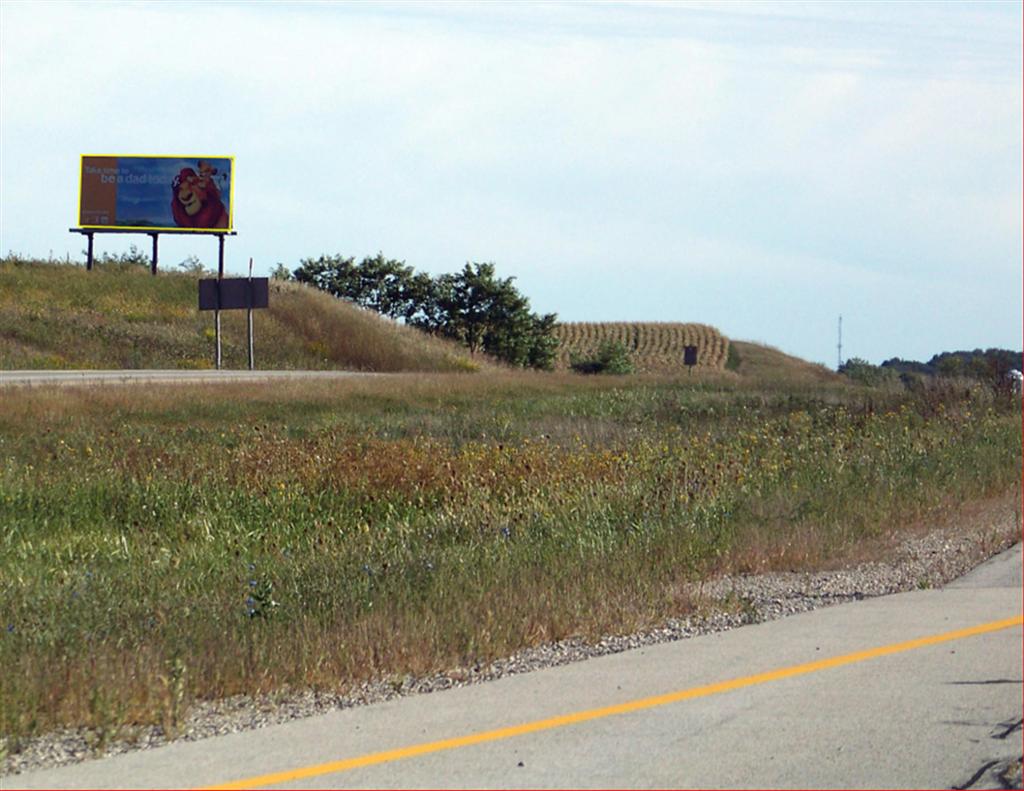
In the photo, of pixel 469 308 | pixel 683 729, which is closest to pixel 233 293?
pixel 469 308

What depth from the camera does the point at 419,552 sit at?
10602 millimetres

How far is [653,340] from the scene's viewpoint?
4911 inches

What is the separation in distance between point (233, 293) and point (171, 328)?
11.6 meters

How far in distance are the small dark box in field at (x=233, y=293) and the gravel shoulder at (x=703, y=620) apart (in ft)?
140

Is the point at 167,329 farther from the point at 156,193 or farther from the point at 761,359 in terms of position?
the point at 761,359

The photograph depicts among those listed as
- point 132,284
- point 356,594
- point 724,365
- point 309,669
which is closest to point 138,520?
point 356,594

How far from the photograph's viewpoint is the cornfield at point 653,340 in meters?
116

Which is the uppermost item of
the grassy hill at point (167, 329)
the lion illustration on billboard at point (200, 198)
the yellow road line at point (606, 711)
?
the lion illustration on billboard at point (200, 198)

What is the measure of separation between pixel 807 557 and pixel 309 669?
4.50 m

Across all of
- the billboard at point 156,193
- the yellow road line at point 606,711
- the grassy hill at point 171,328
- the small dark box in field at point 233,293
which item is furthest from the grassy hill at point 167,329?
the yellow road line at point 606,711

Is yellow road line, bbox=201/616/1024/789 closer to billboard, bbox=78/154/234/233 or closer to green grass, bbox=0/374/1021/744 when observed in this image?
green grass, bbox=0/374/1021/744

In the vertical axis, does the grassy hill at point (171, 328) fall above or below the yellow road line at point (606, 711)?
above

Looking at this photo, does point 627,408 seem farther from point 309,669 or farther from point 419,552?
point 309,669

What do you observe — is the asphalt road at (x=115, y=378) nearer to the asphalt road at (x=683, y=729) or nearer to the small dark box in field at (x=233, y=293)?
the small dark box in field at (x=233, y=293)
